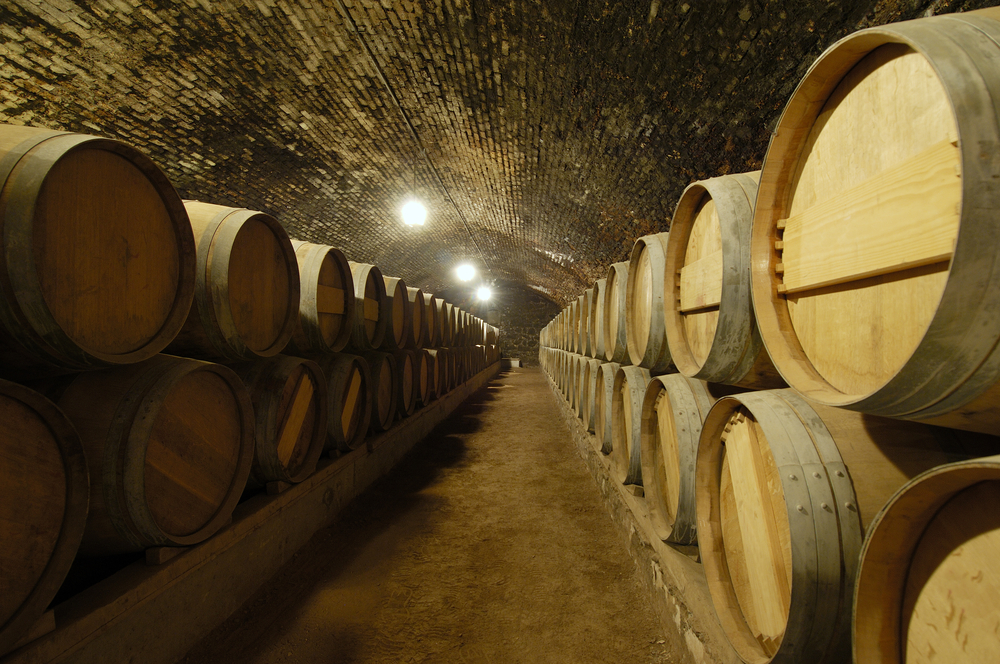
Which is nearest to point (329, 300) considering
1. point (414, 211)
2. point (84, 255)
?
point (84, 255)

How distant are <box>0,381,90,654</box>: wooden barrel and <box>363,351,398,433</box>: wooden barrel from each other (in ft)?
8.24

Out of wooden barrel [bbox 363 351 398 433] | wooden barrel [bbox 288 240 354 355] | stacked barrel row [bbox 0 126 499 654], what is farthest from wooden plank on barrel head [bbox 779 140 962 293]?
wooden barrel [bbox 363 351 398 433]

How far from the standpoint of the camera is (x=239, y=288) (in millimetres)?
2258

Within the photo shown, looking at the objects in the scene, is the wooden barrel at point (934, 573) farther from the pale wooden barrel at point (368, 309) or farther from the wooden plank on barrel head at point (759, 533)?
the pale wooden barrel at point (368, 309)

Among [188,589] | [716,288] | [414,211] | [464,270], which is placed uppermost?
[464,270]

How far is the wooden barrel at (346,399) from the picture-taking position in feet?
10.6

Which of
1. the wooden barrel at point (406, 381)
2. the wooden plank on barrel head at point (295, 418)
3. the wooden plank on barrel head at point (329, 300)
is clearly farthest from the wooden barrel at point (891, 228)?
the wooden barrel at point (406, 381)

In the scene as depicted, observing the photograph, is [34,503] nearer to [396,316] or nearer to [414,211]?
[396,316]

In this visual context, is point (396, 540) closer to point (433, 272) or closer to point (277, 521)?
point (277, 521)

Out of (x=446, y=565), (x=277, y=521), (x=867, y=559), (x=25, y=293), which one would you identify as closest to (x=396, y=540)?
(x=446, y=565)

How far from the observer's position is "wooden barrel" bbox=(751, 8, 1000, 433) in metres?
0.61

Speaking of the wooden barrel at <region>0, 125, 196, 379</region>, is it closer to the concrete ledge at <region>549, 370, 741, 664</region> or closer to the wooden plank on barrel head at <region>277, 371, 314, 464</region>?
the wooden plank on barrel head at <region>277, 371, 314, 464</region>

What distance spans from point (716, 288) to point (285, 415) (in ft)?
8.03

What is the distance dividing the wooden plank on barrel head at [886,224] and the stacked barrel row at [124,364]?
2037 millimetres
